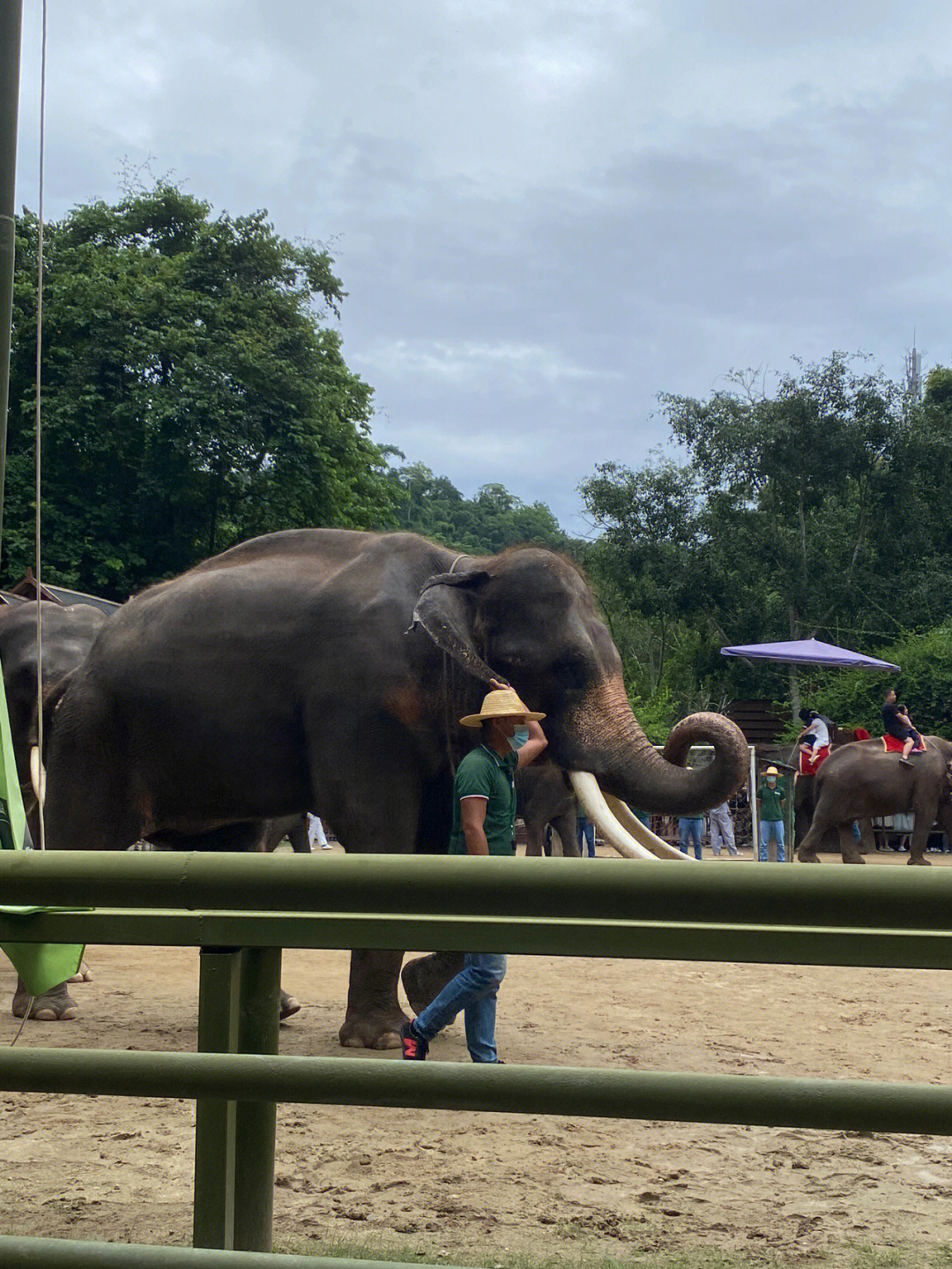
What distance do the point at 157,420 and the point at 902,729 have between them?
56.2 feet

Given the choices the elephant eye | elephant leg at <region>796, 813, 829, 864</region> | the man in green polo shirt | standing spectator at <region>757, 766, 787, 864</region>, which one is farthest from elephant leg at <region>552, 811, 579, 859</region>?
the man in green polo shirt

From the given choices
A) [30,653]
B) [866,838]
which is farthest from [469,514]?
[30,653]

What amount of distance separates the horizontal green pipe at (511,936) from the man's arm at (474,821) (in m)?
3.11

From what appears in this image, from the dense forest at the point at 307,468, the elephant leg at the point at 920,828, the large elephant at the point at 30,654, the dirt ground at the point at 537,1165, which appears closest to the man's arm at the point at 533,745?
the dirt ground at the point at 537,1165

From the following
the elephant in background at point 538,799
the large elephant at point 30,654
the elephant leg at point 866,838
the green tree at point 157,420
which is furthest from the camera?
the green tree at point 157,420

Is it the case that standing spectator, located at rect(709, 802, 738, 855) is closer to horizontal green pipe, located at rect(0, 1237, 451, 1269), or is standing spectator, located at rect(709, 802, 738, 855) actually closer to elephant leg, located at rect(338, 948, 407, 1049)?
elephant leg, located at rect(338, 948, 407, 1049)

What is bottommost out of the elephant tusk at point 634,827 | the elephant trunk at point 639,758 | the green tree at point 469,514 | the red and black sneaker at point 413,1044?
the red and black sneaker at point 413,1044

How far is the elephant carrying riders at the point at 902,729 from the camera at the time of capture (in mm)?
16469

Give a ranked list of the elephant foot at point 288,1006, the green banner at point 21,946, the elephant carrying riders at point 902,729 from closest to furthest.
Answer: the green banner at point 21,946 < the elephant foot at point 288,1006 < the elephant carrying riders at point 902,729

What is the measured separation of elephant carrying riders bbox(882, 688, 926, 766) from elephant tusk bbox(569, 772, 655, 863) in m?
11.2

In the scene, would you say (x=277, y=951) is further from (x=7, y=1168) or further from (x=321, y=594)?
(x=321, y=594)

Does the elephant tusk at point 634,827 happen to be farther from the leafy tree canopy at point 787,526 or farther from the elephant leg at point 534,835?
the leafy tree canopy at point 787,526

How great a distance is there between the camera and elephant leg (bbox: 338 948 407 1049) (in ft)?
18.5

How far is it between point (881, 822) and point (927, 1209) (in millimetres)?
18872
